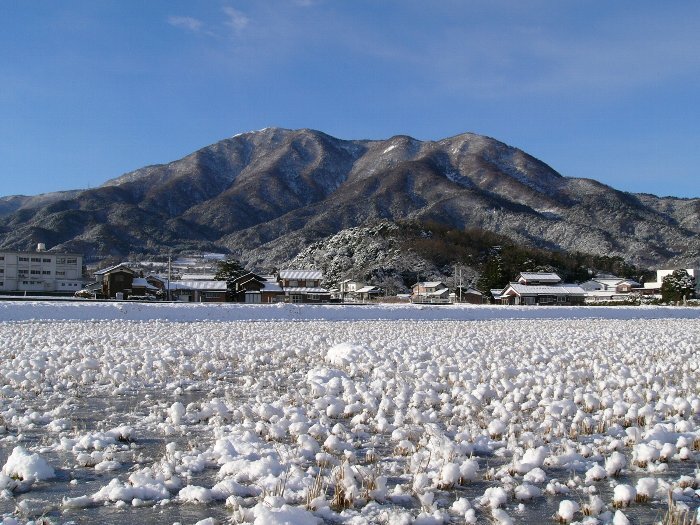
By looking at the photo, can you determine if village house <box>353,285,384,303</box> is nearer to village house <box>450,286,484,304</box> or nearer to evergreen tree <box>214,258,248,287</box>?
village house <box>450,286,484,304</box>

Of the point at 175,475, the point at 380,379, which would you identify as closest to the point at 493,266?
the point at 380,379

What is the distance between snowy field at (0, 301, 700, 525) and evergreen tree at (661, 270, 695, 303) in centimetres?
7021

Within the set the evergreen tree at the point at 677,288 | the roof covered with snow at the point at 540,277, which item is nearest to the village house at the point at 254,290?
the roof covered with snow at the point at 540,277

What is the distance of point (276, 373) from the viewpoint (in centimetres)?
1191

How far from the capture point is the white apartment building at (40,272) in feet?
292

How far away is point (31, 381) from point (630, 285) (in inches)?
4446

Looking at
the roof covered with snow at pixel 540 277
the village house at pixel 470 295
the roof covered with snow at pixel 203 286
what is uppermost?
the roof covered with snow at pixel 540 277

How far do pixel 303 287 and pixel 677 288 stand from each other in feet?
159

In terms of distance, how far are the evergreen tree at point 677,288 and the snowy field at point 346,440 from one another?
230ft

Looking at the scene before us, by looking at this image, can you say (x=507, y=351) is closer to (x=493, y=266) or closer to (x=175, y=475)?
(x=175, y=475)

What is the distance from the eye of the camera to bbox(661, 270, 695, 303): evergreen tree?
74.6 metres

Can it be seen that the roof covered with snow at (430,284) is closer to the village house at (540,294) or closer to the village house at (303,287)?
the village house at (540,294)

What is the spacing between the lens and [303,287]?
83250 millimetres

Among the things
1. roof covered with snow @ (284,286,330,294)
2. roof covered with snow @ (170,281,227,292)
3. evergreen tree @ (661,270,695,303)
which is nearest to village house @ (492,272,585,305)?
evergreen tree @ (661,270,695,303)
